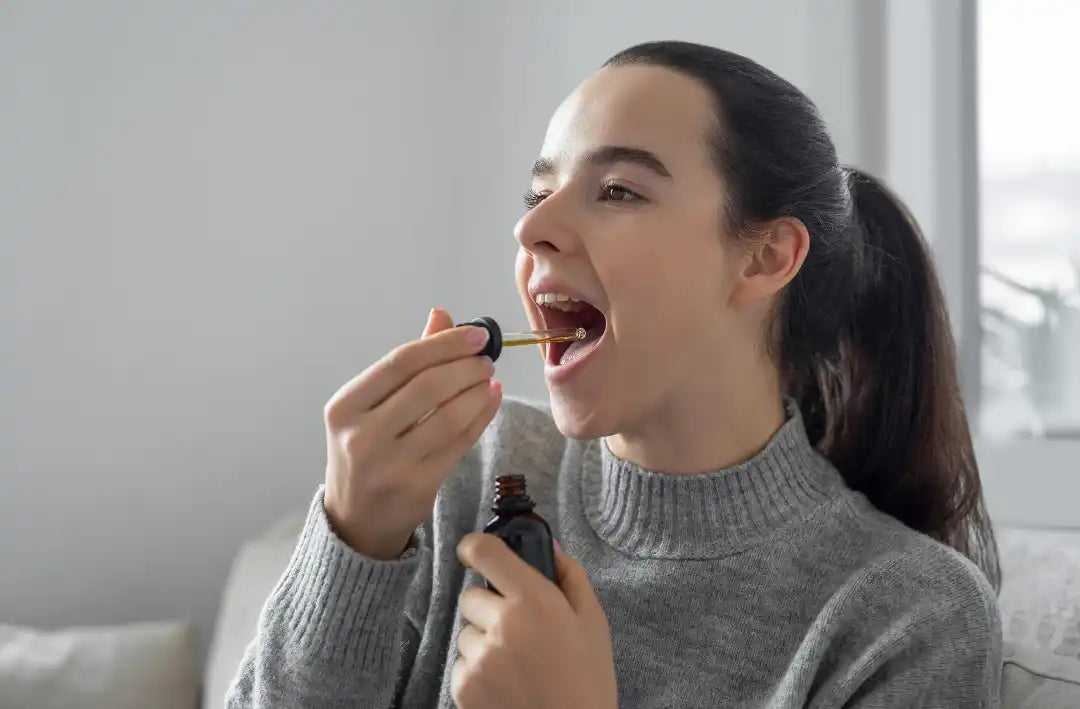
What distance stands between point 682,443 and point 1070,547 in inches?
21.6

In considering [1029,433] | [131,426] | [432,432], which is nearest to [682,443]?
[432,432]

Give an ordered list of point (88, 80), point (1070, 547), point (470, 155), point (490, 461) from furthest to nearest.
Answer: point (470, 155) → point (88, 80) → point (1070, 547) → point (490, 461)

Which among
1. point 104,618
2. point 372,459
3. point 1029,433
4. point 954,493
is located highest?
point 372,459

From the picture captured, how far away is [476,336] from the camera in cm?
94

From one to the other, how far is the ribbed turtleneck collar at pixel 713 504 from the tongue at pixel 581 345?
0.47 feet

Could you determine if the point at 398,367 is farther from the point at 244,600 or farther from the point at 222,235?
the point at 222,235

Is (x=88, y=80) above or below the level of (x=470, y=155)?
above

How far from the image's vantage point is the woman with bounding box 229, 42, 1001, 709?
3.05ft

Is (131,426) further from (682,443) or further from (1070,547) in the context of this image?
(1070,547)

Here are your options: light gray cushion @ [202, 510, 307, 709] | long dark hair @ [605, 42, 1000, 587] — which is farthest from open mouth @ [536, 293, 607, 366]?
light gray cushion @ [202, 510, 307, 709]

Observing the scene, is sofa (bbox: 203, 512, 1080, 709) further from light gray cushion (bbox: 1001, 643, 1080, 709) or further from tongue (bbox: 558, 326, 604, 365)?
tongue (bbox: 558, 326, 604, 365)

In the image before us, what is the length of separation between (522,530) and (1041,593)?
2.38ft

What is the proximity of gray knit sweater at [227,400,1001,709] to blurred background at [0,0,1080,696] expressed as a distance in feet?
2.44

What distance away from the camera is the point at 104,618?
7.14ft
